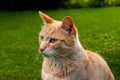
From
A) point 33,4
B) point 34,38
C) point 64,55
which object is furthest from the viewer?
point 33,4

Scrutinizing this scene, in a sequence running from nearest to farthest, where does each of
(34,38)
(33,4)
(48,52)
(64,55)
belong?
(48,52) < (64,55) < (34,38) < (33,4)

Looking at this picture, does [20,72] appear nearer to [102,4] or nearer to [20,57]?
[20,57]

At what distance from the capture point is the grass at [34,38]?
783 cm

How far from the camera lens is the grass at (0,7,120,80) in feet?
25.7

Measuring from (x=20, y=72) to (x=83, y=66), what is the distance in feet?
9.03

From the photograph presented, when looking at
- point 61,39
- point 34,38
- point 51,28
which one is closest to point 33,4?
point 34,38

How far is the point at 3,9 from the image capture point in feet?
60.0

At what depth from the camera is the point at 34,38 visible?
11.2 metres

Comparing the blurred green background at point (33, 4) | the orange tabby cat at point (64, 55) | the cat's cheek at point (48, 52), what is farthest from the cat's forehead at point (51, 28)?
the blurred green background at point (33, 4)

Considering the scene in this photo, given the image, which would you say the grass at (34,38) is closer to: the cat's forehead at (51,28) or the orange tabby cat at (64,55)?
the orange tabby cat at (64,55)

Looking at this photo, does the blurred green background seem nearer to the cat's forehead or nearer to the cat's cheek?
the cat's forehead

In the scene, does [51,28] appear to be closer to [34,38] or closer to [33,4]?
[34,38]

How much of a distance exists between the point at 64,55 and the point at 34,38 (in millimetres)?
6339

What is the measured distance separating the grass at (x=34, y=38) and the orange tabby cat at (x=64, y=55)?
2.02 meters
